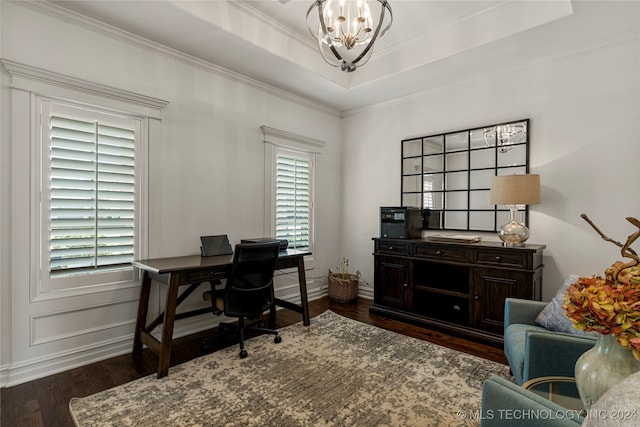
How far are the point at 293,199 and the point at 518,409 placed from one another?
3.50m

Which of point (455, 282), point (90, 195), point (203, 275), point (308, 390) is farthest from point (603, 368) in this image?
point (90, 195)

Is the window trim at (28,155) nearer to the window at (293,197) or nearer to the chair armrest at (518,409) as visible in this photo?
the window at (293,197)

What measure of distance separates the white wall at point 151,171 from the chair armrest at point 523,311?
2680 millimetres

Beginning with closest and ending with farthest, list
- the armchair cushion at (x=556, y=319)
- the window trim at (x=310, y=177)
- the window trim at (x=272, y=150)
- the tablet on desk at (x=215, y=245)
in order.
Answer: the armchair cushion at (x=556, y=319), the tablet on desk at (x=215, y=245), the window trim at (x=272, y=150), the window trim at (x=310, y=177)

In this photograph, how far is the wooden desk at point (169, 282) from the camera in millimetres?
2416

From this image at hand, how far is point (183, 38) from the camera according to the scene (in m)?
2.90

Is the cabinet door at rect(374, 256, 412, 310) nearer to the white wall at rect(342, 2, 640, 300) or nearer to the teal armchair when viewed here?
the white wall at rect(342, 2, 640, 300)

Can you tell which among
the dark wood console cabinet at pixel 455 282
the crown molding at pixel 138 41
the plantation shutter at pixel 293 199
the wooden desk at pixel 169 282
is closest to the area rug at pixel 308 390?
the wooden desk at pixel 169 282

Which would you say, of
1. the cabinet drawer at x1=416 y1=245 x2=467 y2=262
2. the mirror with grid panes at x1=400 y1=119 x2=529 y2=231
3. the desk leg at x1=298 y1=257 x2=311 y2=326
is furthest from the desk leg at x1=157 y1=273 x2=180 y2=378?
the mirror with grid panes at x1=400 y1=119 x2=529 y2=231

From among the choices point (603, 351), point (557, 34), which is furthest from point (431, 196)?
point (603, 351)

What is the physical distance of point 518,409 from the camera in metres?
1.08

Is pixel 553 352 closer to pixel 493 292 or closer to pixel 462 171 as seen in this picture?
pixel 493 292

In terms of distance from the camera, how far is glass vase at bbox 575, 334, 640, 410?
3.26ft

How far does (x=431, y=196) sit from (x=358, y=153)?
139 cm
